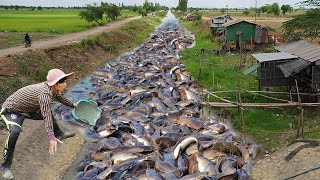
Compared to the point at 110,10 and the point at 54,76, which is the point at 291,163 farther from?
the point at 110,10

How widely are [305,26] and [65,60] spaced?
51.7ft

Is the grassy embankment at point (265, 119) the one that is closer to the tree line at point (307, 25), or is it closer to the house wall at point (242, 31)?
the tree line at point (307, 25)

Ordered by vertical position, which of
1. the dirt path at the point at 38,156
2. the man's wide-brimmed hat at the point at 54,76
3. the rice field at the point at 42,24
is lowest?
the dirt path at the point at 38,156

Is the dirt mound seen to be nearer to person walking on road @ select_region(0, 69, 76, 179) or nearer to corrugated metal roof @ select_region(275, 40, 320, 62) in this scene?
corrugated metal roof @ select_region(275, 40, 320, 62)

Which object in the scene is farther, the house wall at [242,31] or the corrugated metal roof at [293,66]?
the house wall at [242,31]

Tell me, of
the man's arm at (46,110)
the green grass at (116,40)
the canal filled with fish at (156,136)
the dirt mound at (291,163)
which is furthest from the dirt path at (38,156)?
the green grass at (116,40)

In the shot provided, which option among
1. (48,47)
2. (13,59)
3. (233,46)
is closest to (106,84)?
(13,59)

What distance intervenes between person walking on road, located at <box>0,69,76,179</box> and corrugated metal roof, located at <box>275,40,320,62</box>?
32.7 feet

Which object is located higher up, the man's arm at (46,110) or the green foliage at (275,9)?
the green foliage at (275,9)

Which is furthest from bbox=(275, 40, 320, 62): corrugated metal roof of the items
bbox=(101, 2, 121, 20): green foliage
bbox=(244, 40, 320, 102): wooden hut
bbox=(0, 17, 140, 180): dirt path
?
bbox=(101, 2, 121, 20): green foliage

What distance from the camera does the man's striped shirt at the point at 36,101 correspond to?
7.09 metres

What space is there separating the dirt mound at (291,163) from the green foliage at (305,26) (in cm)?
1052

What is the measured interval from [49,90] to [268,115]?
381 inches

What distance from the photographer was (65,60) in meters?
25.9
